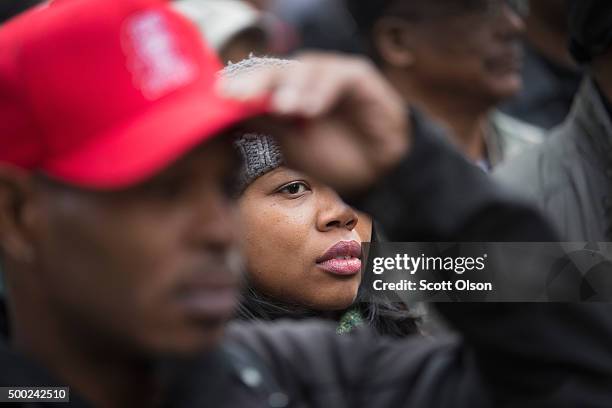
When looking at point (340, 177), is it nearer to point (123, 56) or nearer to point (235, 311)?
point (123, 56)

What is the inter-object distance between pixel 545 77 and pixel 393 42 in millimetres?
1158

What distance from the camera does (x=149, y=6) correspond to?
2168mm

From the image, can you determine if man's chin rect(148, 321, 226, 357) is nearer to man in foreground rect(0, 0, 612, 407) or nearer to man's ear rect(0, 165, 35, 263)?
man in foreground rect(0, 0, 612, 407)

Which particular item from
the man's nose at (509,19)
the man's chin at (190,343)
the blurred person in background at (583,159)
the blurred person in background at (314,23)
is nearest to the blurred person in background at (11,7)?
the man's nose at (509,19)

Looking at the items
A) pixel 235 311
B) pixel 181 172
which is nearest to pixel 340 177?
pixel 181 172

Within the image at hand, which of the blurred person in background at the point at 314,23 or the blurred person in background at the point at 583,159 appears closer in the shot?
the blurred person in background at the point at 583,159

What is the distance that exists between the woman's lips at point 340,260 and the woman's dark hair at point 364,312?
5.2 inches

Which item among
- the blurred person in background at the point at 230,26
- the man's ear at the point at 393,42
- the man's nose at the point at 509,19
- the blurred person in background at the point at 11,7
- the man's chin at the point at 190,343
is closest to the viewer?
the man's chin at the point at 190,343

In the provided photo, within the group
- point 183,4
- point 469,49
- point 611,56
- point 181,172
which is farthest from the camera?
point 183,4

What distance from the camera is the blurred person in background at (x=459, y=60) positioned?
5.99 m

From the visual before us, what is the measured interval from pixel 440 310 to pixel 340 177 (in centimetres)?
34

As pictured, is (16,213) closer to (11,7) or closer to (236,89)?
(236,89)

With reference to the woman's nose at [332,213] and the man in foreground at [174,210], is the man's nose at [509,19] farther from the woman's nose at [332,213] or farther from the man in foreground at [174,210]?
the man in foreground at [174,210]

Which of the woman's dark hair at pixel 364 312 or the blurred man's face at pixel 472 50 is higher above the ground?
the woman's dark hair at pixel 364 312
